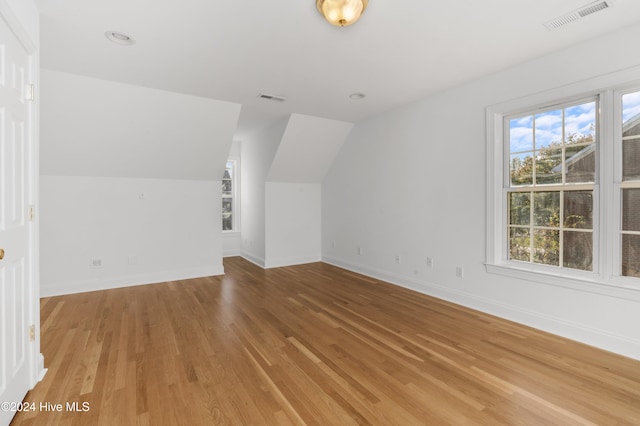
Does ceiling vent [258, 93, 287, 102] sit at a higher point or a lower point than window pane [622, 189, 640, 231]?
higher

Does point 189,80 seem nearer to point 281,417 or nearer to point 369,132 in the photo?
point 369,132

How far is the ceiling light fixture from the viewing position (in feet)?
8.09

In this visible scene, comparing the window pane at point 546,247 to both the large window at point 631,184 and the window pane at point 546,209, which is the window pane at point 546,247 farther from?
the large window at point 631,184

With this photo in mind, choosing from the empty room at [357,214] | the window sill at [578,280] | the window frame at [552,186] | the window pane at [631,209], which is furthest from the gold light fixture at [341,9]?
the window sill at [578,280]

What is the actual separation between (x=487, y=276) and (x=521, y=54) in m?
2.29

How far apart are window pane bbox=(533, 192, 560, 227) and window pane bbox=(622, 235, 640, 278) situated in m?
0.51

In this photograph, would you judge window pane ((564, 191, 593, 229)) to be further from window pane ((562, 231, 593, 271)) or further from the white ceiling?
the white ceiling

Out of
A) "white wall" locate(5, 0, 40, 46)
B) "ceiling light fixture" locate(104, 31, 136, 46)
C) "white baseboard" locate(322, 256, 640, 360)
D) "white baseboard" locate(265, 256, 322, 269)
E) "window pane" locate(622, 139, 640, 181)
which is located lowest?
"white baseboard" locate(322, 256, 640, 360)

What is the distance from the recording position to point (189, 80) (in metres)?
3.40

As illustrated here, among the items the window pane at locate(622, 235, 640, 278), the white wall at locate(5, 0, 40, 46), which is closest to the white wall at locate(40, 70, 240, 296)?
the white wall at locate(5, 0, 40, 46)

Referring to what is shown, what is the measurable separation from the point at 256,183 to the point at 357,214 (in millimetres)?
2196

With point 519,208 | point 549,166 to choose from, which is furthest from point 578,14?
point 519,208

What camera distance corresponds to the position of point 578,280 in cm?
271

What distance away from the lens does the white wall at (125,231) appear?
4086 millimetres
